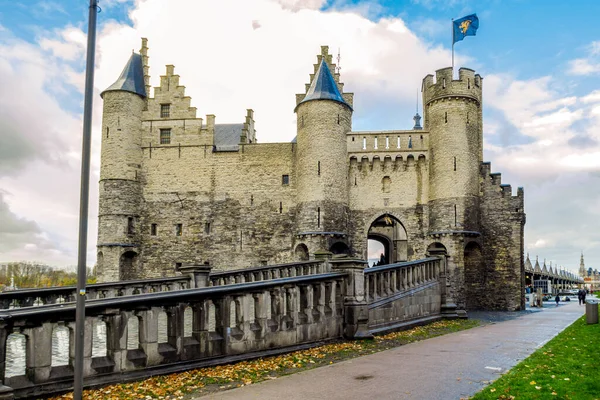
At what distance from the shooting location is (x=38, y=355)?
634cm

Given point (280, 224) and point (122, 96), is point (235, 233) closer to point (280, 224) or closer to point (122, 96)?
point (280, 224)

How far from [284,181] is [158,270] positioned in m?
10.1

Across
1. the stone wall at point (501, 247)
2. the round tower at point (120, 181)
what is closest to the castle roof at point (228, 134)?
the round tower at point (120, 181)

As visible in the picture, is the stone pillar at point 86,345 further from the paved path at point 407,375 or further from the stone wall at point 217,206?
the stone wall at point 217,206

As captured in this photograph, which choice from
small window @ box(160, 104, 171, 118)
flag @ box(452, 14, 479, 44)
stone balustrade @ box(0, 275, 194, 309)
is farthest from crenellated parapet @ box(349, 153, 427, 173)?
stone balustrade @ box(0, 275, 194, 309)

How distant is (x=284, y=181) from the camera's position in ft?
113

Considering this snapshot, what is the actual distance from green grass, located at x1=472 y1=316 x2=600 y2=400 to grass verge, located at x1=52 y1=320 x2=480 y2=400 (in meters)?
2.78

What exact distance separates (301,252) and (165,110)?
13407 mm

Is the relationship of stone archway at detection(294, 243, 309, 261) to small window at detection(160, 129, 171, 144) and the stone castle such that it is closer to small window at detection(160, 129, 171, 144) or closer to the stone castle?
the stone castle

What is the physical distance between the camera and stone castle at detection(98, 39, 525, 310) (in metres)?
31.5

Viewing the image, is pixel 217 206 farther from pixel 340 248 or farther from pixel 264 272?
pixel 264 272

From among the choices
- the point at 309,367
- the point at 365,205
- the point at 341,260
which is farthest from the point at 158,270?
the point at 309,367

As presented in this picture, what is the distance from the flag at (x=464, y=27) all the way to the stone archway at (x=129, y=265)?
24.6 meters

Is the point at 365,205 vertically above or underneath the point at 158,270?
above
